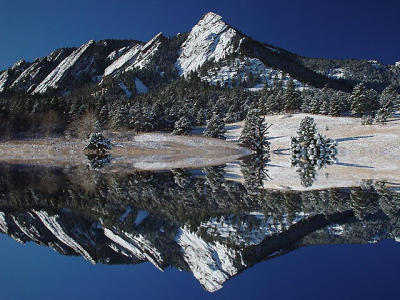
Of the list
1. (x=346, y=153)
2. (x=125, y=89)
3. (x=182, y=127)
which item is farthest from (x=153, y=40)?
(x=346, y=153)

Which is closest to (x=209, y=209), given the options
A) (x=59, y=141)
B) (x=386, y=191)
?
(x=386, y=191)

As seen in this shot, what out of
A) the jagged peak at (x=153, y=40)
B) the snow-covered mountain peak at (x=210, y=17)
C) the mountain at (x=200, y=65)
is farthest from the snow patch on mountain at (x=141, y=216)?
the jagged peak at (x=153, y=40)

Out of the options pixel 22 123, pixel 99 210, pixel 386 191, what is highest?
pixel 22 123

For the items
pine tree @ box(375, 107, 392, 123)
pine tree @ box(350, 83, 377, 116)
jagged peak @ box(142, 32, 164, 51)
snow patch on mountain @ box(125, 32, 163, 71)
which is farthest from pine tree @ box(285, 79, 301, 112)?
jagged peak @ box(142, 32, 164, 51)

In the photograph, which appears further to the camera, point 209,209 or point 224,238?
point 209,209

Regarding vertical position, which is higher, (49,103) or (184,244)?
(49,103)

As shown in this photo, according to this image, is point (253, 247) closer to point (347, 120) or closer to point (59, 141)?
point (347, 120)

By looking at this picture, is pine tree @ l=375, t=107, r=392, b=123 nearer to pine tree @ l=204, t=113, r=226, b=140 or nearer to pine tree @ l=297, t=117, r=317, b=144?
pine tree @ l=297, t=117, r=317, b=144
